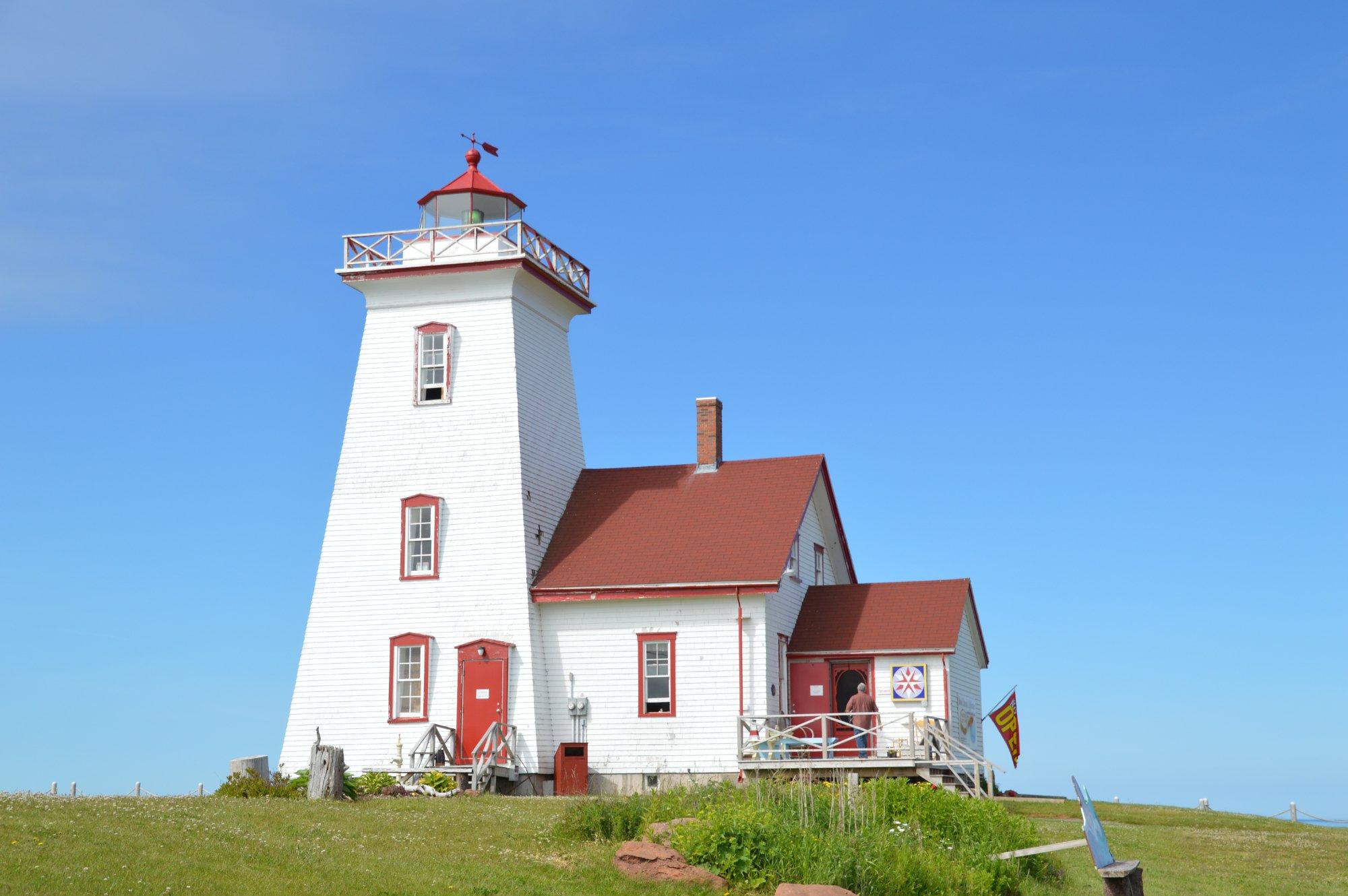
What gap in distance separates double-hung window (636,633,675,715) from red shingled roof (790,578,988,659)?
2.93 meters

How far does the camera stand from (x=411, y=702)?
30.6 metres

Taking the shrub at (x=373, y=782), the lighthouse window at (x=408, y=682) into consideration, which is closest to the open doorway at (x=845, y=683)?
the lighthouse window at (x=408, y=682)

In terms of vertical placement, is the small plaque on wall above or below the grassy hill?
above

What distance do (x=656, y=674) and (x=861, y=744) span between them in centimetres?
440

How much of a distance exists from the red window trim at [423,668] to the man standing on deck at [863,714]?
8749 mm

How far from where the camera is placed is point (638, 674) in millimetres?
29984

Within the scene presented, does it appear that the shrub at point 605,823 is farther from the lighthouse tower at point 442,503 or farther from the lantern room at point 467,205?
the lantern room at point 467,205

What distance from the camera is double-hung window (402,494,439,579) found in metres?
31.1

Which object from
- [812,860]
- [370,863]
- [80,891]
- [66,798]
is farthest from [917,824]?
[66,798]

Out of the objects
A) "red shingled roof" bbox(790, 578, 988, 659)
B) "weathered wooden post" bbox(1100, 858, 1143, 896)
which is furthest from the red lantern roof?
"weathered wooden post" bbox(1100, 858, 1143, 896)

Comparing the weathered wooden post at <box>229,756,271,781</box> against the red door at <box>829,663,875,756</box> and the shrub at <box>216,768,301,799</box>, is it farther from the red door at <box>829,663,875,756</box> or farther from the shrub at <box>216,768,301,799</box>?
the red door at <box>829,663,875,756</box>

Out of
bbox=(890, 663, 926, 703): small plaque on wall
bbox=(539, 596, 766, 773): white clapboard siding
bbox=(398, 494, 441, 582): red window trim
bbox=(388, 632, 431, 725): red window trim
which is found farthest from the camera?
bbox=(398, 494, 441, 582): red window trim

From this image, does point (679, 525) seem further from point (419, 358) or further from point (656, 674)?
point (419, 358)

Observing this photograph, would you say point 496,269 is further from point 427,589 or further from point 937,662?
point 937,662
